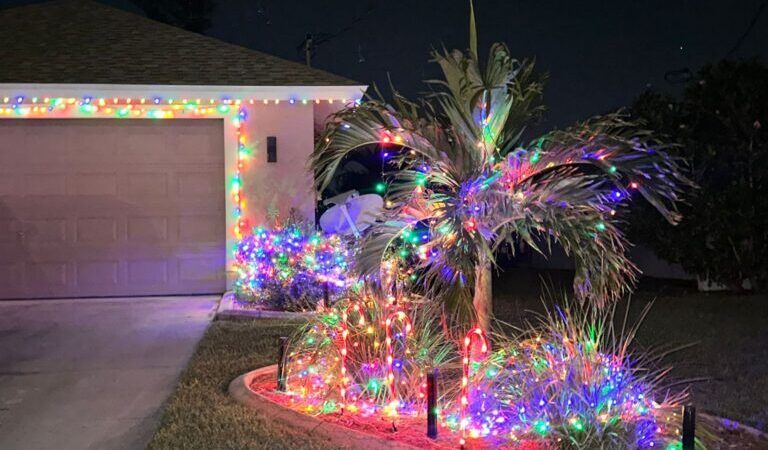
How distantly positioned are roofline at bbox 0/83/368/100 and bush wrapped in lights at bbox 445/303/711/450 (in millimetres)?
5801

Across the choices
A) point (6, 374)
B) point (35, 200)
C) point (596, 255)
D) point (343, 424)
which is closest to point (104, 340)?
point (6, 374)

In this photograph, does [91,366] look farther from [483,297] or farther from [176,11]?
[176,11]

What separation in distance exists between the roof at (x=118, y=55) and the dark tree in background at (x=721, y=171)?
214 inches

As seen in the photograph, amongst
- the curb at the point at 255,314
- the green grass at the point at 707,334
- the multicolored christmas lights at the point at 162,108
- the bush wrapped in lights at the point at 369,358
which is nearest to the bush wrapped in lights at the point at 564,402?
the bush wrapped in lights at the point at 369,358

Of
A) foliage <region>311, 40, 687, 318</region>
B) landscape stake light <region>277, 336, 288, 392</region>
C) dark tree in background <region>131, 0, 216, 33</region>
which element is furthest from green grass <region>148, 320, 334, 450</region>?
dark tree in background <region>131, 0, 216, 33</region>

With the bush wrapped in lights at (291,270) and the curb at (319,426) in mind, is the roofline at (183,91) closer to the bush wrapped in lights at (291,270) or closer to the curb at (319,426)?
the bush wrapped in lights at (291,270)

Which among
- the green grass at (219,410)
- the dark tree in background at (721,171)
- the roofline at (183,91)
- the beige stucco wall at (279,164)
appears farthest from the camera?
the dark tree in background at (721,171)

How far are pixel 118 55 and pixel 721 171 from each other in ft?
30.7

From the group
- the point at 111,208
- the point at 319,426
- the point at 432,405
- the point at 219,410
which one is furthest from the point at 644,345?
the point at 111,208

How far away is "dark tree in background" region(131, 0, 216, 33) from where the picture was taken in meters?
28.3

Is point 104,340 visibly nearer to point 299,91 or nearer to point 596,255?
point 299,91

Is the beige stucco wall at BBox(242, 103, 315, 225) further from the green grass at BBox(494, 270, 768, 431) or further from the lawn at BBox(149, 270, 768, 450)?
the green grass at BBox(494, 270, 768, 431)

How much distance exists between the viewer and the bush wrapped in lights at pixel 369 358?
4984 mm

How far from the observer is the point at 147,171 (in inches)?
388
